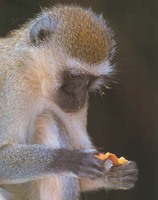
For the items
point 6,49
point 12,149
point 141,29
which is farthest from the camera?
point 141,29

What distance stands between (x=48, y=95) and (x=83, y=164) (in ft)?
2.13

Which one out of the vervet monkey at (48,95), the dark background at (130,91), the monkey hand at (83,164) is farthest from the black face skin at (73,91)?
the dark background at (130,91)

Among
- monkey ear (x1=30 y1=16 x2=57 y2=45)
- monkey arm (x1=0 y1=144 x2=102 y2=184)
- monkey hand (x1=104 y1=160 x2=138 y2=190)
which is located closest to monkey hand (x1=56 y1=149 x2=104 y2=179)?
monkey arm (x1=0 y1=144 x2=102 y2=184)

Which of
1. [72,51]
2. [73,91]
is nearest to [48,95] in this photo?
[73,91]

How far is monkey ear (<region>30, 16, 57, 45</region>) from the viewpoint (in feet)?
14.0

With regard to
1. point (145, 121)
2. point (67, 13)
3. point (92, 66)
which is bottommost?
point (145, 121)

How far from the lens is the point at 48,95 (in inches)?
171

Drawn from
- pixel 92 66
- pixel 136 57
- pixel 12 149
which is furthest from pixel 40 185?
pixel 136 57

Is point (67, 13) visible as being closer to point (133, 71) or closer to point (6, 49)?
point (6, 49)

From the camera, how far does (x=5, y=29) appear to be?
568 cm

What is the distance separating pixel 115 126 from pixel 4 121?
1638 mm

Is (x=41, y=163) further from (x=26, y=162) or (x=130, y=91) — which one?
(x=130, y=91)

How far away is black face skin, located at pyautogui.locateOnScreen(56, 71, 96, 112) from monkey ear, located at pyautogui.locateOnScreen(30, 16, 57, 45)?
11.2 inches

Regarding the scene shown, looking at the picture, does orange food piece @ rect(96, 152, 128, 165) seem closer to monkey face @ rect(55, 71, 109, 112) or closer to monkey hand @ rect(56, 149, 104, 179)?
monkey hand @ rect(56, 149, 104, 179)
